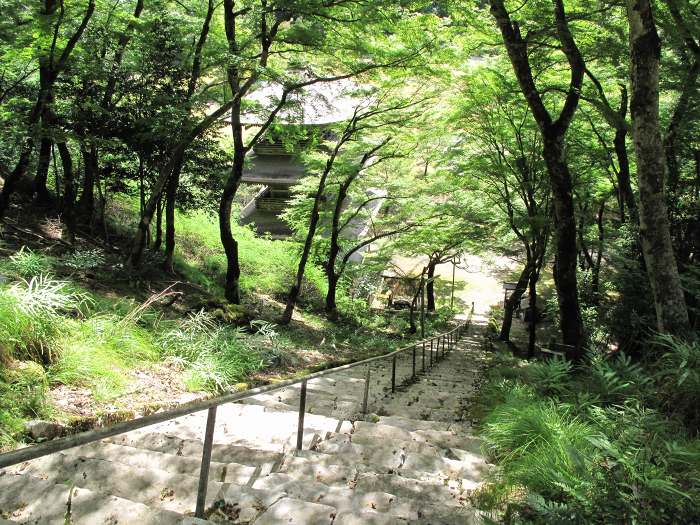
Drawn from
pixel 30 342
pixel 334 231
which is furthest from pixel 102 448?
pixel 334 231

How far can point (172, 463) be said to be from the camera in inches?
140

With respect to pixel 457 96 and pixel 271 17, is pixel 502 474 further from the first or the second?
pixel 457 96

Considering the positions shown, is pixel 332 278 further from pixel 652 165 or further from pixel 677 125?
pixel 652 165

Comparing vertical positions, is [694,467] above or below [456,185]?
below

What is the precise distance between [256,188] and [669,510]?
Result: 3284cm

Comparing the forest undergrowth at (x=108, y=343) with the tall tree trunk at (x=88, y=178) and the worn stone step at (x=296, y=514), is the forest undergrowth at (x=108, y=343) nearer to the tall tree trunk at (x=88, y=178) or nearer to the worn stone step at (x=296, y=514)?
the tall tree trunk at (x=88, y=178)

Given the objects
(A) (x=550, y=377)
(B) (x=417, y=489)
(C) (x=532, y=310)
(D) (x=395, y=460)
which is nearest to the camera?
(B) (x=417, y=489)

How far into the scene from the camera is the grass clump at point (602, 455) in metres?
2.63

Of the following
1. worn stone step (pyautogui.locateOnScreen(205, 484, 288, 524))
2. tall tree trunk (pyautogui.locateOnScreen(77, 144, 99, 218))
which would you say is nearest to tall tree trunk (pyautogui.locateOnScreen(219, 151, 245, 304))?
tall tree trunk (pyautogui.locateOnScreen(77, 144, 99, 218))

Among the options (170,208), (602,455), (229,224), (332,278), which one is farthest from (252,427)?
(332,278)

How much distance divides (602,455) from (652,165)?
4.03m

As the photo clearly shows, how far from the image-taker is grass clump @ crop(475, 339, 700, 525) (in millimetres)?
2633

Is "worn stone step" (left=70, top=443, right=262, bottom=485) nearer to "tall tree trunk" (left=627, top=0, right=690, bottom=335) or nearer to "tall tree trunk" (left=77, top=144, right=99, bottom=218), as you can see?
"tall tree trunk" (left=627, top=0, right=690, bottom=335)

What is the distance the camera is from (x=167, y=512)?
2.58m
